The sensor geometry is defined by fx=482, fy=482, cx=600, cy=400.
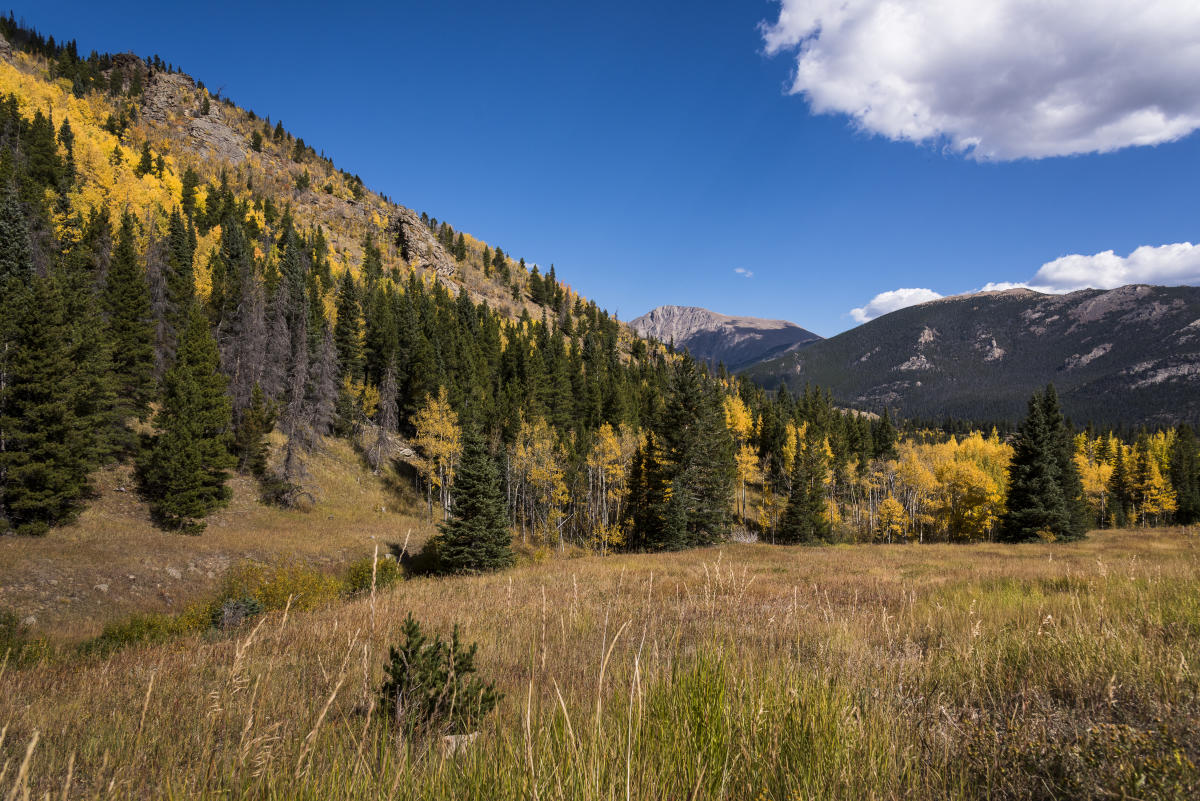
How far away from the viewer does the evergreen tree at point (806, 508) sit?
135ft

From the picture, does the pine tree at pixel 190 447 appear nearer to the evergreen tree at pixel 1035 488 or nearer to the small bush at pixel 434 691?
the small bush at pixel 434 691

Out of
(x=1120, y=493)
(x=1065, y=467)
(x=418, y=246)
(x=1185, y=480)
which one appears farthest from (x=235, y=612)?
(x=418, y=246)

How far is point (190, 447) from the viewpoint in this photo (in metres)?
29.1

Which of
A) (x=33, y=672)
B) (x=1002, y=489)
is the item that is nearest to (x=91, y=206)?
(x=33, y=672)

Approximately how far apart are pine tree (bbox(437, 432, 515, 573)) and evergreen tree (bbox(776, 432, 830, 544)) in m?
26.8

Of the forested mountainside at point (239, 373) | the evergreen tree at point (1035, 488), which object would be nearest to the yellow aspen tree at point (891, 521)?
the evergreen tree at point (1035, 488)

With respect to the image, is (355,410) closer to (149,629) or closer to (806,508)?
(149,629)

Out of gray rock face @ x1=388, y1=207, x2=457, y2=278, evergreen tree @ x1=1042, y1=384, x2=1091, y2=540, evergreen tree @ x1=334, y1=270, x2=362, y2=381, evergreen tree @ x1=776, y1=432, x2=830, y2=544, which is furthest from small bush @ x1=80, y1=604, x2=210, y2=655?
gray rock face @ x1=388, y1=207, x2=457, y2=278

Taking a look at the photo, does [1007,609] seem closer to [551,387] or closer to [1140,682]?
[1140,682]

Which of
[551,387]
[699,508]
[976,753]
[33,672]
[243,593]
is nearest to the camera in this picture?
[976,753]

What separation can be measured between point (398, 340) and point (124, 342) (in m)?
26.9

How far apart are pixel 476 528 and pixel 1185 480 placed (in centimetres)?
9260

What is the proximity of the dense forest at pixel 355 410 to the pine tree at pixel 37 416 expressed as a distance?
0.12m

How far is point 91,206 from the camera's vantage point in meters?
50.8
